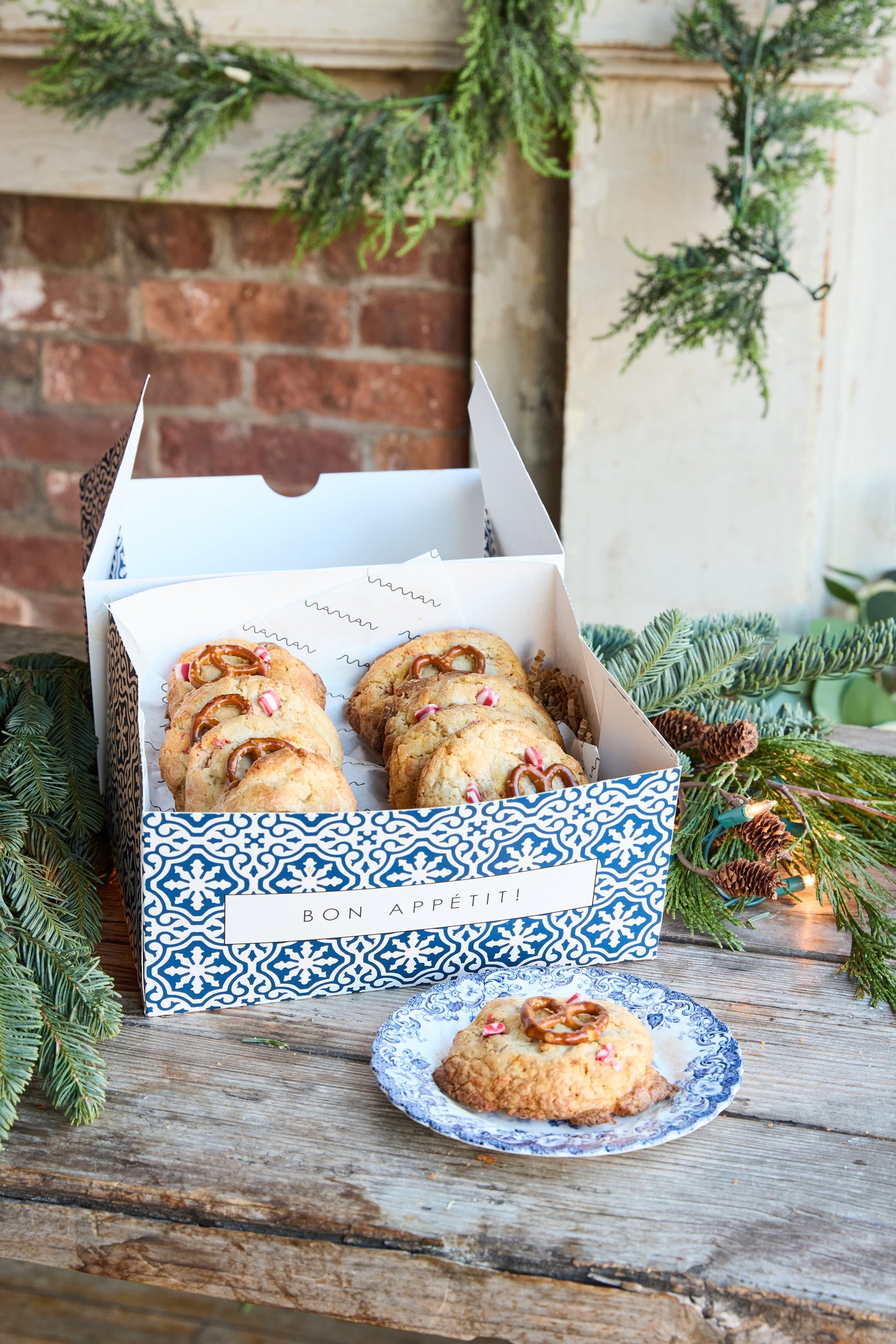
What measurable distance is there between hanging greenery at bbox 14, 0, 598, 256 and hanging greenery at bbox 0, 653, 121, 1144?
1.08 metres

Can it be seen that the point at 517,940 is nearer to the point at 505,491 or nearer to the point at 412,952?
the point at 412,952

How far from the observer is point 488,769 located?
94 centimetres

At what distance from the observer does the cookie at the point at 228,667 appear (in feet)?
3.49

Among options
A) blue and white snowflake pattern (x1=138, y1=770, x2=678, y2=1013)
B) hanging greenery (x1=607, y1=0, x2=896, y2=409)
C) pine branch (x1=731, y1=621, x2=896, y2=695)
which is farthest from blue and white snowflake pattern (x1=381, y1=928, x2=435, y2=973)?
hanging greenery (x1=607, y1=0, x2=896, y2=409)

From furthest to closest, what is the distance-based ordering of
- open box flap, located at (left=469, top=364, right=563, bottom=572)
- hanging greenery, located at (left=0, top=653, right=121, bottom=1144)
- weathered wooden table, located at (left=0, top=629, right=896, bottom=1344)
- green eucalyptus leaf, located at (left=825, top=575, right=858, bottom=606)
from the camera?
1. green eucalyptus leaf, located at (left=825, top=575, right=858, bottom=606)
2. open box flap, located at (left=469, top=364, right=563, bottom=572)
3. hanging greenery, located at (left=0, top=653, right=121, bottom=1144)
4. weathered wooden table, located at (left=0, top=629, right=896, bottom=1344)

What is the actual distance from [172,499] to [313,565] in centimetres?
18

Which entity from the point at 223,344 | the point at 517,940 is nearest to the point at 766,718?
the point at 517,940

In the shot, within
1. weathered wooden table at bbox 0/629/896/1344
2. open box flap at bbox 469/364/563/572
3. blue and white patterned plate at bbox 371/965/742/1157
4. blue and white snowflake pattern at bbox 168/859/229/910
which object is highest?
open box flap at bbox 469/364/563/572

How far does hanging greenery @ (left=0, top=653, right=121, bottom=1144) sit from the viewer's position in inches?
29.7

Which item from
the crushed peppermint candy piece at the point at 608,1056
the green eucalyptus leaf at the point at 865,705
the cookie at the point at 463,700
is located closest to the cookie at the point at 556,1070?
the crushed peppermint candy piece at the point at 608,1056

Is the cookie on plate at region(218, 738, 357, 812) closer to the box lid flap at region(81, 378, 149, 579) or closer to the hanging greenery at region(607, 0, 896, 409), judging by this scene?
the box lid flap at region(81, 378, 149, 579)

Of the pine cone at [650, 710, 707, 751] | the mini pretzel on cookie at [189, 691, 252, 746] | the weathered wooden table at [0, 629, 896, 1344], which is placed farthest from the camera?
the pine cone at [650, 710, 707, 751]

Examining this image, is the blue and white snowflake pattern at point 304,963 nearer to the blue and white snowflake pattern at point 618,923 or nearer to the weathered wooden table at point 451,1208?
the weathered wooden table at point 451,1208

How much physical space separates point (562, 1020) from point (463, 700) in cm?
36
